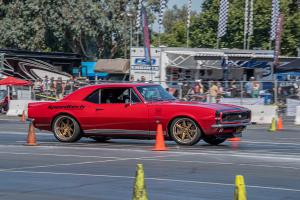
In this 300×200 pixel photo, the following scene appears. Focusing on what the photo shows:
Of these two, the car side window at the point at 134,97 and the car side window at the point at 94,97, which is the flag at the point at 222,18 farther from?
the car side window at the point at 134,97

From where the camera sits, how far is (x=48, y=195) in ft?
33.9

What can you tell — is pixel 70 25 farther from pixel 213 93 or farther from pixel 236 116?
pixel 236 116

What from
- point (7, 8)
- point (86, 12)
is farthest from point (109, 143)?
point (7, 8)

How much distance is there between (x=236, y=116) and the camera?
17.6m

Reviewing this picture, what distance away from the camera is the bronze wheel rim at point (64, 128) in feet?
61.6

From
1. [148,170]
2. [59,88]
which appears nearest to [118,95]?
[148,170]

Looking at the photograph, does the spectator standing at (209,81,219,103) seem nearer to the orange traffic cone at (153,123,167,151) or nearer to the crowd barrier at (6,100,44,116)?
the crowd barrier at (6,100,44,116)

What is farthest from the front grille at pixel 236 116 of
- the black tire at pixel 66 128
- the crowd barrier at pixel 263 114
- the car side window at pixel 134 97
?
the crowd barrier at pixel 263 114

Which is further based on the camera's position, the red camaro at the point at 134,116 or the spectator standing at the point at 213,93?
the spectator standing at the point at 213,93

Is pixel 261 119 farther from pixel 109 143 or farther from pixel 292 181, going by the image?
pixel 292 181

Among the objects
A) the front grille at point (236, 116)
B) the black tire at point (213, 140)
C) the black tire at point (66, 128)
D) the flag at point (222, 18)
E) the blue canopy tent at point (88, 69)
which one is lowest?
the black tire at point (213, 140)

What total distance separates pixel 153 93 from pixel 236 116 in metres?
1.99

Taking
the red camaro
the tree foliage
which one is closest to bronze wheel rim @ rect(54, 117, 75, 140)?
the red camaro

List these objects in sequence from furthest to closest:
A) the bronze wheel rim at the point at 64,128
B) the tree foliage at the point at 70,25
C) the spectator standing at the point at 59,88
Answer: the tree foliage at the point at 70,25 → the spectator standing at the point at 59,88 → the bronze wheel rim at the point at 64,128
